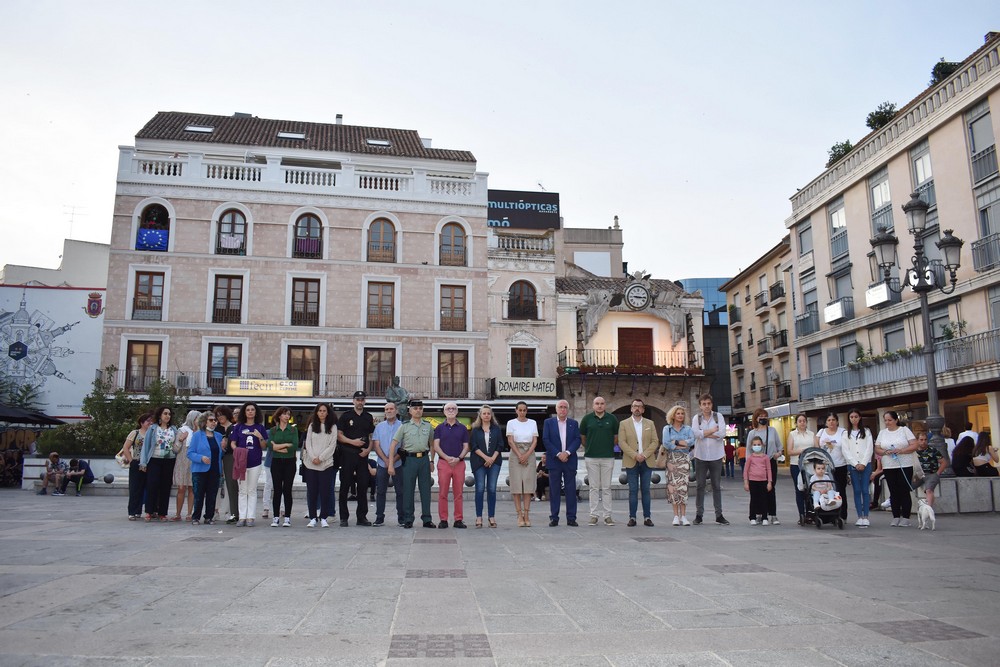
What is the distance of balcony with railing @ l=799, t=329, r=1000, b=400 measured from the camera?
2314cm

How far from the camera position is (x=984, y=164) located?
24.1 m

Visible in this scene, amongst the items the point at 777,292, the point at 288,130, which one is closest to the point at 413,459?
the point at 288,130

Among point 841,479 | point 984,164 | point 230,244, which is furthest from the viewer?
point 230,244

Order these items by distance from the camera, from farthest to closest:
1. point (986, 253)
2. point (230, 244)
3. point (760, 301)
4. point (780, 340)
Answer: point (760, 301), point (780, 340), point (230, 244), point (986, 253)

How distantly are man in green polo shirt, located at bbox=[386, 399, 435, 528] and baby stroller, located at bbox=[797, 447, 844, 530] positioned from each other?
5499 mm

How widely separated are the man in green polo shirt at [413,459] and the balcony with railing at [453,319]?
22236mm

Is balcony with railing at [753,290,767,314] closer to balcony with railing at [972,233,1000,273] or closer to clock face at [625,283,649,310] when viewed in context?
clock face at [625,283,649,310]

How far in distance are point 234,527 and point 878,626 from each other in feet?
27.9

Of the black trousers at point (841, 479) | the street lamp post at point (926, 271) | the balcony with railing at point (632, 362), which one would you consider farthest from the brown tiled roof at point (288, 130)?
the black trousers at point (841, 479)

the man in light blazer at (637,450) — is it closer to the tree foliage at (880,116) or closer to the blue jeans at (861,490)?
the blue jeans at (861,490)

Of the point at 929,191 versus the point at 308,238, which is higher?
the point at 308,238

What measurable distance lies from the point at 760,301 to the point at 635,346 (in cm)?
1344

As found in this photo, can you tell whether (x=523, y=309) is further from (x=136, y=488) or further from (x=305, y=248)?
(x=136, y=488)

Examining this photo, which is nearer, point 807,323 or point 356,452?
point 356,452
